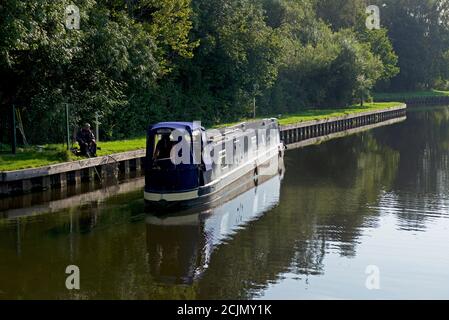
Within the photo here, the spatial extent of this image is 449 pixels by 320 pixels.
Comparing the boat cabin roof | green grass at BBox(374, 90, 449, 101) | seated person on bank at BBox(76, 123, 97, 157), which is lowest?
seated person on bank at BBox(76, 123, 97, 157)

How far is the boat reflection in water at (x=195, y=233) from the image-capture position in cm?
1891

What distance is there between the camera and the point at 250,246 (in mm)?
21203

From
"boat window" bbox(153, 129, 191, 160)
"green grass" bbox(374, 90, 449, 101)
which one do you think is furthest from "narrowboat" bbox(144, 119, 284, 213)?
"green grass" bbox(374, 90, 449, 101)

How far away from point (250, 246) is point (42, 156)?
13.9 metres

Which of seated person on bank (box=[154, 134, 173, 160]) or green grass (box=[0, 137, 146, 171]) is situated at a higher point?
seated person on bank (box=[154, 134, 173, 160])

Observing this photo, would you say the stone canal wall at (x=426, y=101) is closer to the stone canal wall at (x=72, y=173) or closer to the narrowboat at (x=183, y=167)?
the stone canal wall at (x=72, y=173)

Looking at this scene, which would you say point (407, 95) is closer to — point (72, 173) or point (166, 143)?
point (72, 173)

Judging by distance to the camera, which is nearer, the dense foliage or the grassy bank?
the grassy bank

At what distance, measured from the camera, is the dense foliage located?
107ft

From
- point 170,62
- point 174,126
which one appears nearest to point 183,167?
point 174,126

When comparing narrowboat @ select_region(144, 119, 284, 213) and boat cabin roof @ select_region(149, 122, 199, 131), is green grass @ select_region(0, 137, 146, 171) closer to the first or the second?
narrowboat @ select_region(144, 119, 284, 213)

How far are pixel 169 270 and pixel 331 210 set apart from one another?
9860 mm

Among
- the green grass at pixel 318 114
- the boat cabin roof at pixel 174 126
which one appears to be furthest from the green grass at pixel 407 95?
the boat cabin roof at pixel 174 126

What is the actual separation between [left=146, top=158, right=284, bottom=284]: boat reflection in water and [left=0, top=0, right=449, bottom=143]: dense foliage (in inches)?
413
